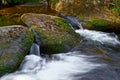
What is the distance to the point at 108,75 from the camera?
21.3 ft

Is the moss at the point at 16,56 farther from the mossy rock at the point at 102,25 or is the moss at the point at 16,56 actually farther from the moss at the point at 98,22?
the moss at the point at 98,22

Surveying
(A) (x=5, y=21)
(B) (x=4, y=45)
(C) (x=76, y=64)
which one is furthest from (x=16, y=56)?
(A) (x=5, y=21)

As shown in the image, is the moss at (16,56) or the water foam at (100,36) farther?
the water foam at (100,36)

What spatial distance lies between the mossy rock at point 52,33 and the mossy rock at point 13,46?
613mm

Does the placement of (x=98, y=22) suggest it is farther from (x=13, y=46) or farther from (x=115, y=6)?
(x=13, y=46)

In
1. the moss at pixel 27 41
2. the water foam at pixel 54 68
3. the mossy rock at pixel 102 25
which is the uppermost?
the moss at pixel 27 41

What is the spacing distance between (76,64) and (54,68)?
686 millimetres

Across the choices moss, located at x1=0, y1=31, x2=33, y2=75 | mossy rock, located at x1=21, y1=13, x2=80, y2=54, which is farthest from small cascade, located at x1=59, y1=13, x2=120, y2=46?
moss, located at x1=0, y1=31, x2=33, y2=75

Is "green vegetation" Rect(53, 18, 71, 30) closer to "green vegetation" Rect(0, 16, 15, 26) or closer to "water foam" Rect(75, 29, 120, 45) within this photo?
"water foam" Rect(75, 29, 120, 45)

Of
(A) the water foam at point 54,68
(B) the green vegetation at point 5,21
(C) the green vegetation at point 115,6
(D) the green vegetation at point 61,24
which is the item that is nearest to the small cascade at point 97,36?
(D) the green vegetation at point 61,24

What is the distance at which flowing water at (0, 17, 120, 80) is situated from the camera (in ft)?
21.0

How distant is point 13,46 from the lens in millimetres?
6758

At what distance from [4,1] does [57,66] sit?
7.30m

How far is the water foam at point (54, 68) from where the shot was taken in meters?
6.34
